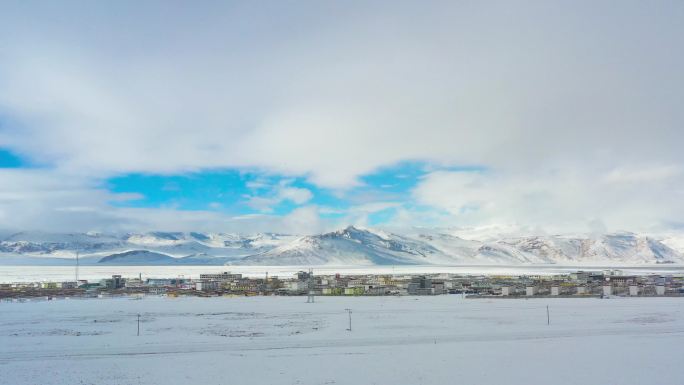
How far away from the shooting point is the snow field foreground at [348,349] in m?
27.9

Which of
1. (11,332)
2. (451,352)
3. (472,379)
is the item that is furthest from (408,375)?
(11,332)

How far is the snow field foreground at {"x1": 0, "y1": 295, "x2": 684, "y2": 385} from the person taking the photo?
27.9 metres

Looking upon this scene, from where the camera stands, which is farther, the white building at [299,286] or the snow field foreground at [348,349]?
the white building at [299,286]

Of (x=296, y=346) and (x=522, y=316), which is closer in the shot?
(x=296, y=346)

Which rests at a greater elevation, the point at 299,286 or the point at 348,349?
the point at 348,349

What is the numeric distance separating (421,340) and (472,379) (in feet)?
41.1

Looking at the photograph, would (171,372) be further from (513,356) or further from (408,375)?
(513,356)

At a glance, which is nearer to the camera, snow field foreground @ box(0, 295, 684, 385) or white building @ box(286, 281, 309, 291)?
snow field foreground @ box(0, 295, 684, 385)

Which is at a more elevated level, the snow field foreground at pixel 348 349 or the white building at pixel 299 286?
the snow field foreground at pixel 348 349

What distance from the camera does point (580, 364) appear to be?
30.1 meters

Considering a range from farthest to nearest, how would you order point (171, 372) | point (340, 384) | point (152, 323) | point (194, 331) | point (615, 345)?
point (152, 323)
point (194, 331)
point (615, 345)
point (171, 372)
point (340, 384)

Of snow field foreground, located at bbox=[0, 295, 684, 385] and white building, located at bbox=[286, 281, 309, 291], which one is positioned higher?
snow field foreground, located at bbox=[0, 295, 684, 385]

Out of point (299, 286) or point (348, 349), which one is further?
point (299, 286)

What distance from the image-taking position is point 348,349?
1407 inches
